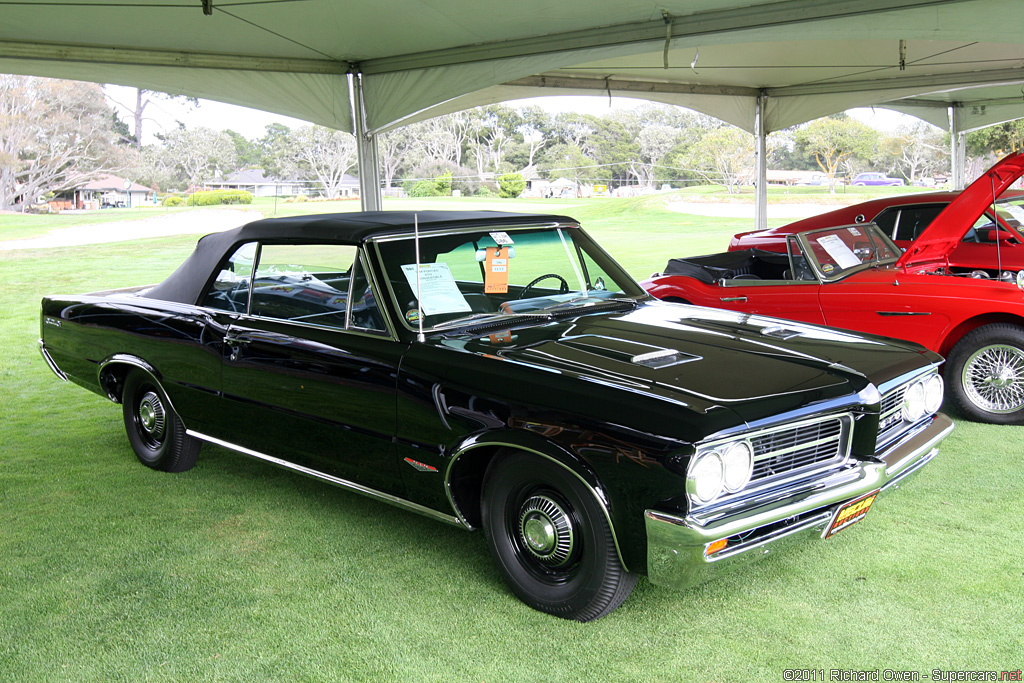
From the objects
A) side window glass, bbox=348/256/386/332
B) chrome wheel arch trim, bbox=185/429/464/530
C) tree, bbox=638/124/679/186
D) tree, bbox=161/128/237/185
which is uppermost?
tree, bbox=638/124/679/186

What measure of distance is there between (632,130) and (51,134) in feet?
Answer: 90.4

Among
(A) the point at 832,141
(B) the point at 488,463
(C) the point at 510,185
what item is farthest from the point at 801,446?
(A) the point at 832,141

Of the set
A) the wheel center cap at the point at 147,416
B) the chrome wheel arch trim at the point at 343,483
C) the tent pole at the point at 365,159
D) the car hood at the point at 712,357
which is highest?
the tent pole at the point at 365,159

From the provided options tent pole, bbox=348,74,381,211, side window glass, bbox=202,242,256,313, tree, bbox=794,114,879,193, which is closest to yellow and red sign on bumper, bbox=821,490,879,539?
side window glass, bbox=202,242,256,313

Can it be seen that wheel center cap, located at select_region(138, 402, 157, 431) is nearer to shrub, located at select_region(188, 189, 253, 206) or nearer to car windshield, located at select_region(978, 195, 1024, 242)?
car windshield, located at select_region(978, 195, 1024, 242)

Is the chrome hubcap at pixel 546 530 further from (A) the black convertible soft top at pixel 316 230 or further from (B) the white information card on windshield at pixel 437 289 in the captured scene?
(A) the black convertible soft top at pixel 316 230

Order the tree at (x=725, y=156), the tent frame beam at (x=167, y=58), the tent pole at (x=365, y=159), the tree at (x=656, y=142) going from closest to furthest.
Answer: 1. the tent frame beam at (x=167, y=58)
2. the tent pole at (x=365, y=159)
3. the tree at (x=725, y=156)
4. the tree at (x=656, y=142)

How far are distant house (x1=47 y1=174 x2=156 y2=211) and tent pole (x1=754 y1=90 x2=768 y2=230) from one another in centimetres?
2146

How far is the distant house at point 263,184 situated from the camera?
2839 centimetres

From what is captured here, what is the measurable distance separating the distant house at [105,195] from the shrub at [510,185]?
1273 centimetres

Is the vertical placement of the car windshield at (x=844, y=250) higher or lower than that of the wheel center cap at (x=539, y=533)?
higher

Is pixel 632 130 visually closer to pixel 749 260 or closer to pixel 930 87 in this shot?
pixel 930 87

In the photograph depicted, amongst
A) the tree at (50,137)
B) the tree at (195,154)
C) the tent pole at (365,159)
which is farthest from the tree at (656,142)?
the tent pole at (365,159)

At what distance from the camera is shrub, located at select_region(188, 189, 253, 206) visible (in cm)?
2712
